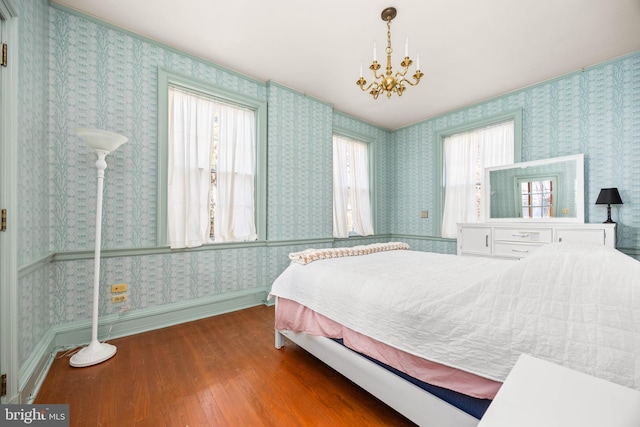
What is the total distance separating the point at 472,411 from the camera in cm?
105

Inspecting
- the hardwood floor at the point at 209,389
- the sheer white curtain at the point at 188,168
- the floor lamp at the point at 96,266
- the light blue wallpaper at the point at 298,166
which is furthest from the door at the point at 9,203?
the light blue wallpaper at the point at 298,166

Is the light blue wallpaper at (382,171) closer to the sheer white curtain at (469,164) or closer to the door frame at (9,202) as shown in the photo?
the sheer white curtain at (469,164)

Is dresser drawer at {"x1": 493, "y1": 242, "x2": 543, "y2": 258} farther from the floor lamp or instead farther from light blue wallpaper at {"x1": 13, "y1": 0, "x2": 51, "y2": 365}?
light blue wallpaper at {"x1": 13, "y1": 0, "x2": 51, "y2": 365}

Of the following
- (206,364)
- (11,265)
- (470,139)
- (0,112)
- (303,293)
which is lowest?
(206,364)

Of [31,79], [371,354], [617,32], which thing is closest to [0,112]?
[31,79]

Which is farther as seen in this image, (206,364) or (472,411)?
(206,364)

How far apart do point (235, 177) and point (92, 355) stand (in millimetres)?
2008

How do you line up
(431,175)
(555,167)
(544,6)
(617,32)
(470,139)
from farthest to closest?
(431,175) < (470,139) < (555,167) < (617,32) < (544,6)

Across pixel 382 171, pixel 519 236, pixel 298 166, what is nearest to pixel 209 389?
pixel 298 166

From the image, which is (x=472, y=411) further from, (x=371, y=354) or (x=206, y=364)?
(x=206, y=364)

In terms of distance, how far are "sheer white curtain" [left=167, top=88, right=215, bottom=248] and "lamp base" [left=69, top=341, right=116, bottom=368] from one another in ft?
3.15

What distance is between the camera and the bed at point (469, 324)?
2.70ft

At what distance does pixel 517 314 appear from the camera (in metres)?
0.96

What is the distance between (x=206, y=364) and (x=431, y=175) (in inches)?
162
